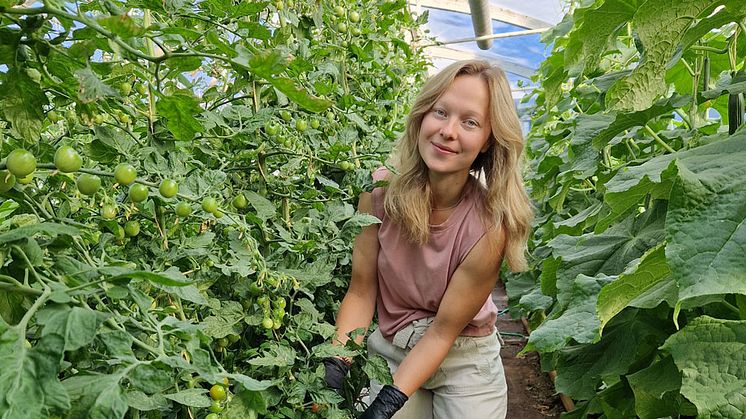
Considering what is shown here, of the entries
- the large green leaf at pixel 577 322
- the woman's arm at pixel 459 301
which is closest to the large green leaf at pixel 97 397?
the large green leaf at pixel 577 322

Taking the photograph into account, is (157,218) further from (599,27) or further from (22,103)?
(599,27)

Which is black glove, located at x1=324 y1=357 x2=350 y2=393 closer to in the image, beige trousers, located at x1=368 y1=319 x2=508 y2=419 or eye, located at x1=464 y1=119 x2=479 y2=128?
beige trousers, located at x1=368 y1=319 x2=508 y2=419

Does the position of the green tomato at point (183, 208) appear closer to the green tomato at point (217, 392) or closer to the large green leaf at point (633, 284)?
the green tomato at point (217, 392)

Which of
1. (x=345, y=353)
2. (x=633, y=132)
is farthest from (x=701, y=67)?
(x=345, y=353)

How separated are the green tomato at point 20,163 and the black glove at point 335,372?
1.09m

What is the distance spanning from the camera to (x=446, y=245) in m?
1.95

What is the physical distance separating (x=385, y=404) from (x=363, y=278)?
0.48 m

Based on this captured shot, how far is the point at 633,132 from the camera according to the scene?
7.02 ft

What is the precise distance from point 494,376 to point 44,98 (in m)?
1.72

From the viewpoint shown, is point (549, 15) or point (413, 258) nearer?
point (413, 258)

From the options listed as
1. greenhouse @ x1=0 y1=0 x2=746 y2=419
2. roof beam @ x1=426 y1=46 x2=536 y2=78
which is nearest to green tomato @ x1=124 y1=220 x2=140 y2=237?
greenhouse @ x1=0 y1=0 x2=746 y2=419

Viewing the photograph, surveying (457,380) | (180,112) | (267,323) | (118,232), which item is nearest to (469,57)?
(457,380)

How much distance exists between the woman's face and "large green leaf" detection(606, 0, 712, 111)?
2.75 ft

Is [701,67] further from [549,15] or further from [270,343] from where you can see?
[549,15]
